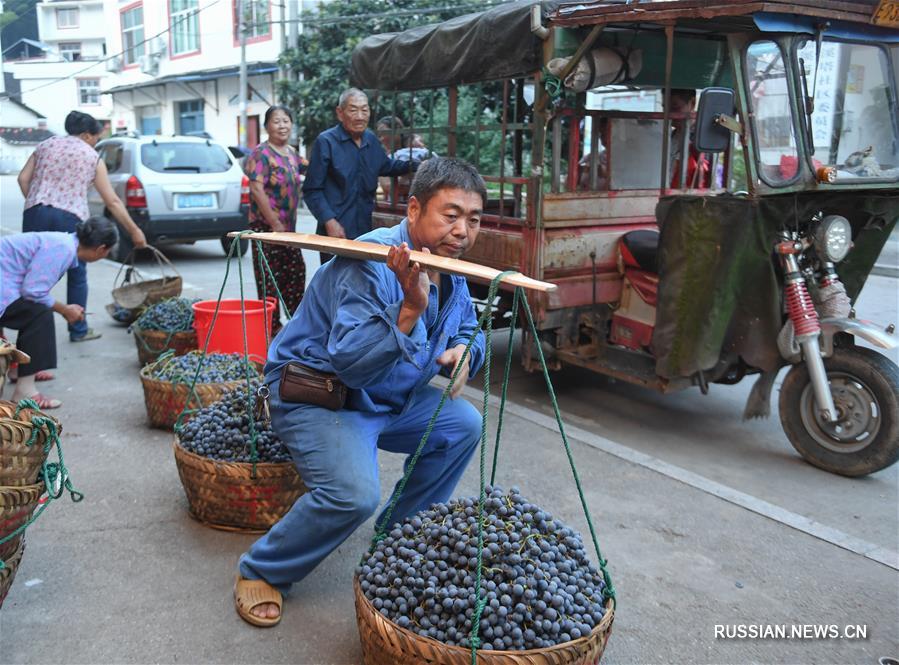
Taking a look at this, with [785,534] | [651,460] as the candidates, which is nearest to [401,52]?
[651,460]

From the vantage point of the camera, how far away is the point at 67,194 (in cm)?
586

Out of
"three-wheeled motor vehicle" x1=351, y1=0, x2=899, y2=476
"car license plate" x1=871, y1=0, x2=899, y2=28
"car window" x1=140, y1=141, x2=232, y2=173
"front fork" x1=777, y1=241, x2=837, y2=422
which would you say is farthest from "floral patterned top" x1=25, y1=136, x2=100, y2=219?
"car license plate" x1=871, y1=0, x2=899, y2=28

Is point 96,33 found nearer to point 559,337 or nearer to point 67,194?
point 67,194

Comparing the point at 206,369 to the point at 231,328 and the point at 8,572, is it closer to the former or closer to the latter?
the point at 231,328

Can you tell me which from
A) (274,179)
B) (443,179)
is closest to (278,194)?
(274,179)

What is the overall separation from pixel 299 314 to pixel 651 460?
7.45 ft

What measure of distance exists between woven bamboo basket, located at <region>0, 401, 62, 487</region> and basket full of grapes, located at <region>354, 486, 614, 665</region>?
101 cm

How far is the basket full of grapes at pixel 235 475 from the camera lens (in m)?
3.16

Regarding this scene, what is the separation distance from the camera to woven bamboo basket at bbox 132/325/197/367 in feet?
17.7

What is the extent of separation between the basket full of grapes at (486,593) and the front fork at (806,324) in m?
2.24

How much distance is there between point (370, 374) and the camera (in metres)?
2.52

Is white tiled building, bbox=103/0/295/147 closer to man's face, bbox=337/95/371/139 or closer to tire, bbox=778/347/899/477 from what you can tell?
man's face, bbox=337/95/371/139

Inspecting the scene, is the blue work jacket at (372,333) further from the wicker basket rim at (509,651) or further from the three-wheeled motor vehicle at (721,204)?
the three-wheeled motor vehicle at (721,204)

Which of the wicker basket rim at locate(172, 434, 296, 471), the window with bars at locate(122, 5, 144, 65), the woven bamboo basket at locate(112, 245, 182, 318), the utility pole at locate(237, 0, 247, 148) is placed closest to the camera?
the wicker basket rim at locate(172, 434, 296, 471)
